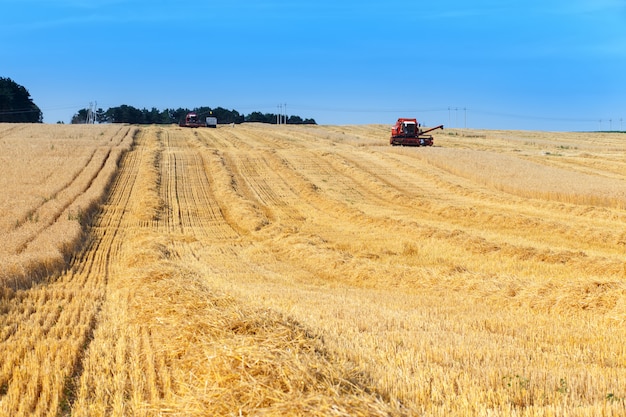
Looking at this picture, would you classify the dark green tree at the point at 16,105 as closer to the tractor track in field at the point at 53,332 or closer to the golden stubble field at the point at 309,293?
the golden stubble field at the point at 309,293

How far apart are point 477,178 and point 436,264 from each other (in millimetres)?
18251

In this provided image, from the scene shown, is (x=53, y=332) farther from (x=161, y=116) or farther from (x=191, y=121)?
Result: (x=161, y=116)

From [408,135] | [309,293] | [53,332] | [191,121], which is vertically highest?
[191,121]

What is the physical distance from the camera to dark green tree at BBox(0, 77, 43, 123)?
91438 millimetres

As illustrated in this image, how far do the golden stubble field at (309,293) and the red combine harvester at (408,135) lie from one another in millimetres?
14616

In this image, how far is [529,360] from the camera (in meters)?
6.80

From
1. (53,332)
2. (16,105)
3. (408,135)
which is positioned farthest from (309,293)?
(16,105)

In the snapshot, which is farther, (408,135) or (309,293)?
(408,135)

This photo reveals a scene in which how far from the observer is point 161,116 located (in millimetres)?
111562

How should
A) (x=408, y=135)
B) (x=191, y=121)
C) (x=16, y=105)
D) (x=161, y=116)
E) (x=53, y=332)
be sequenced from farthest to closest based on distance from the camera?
(x=161, y=116), (x=16, y=105), (x=191, y=121), (x=408, y=135), (x=53, y=332)

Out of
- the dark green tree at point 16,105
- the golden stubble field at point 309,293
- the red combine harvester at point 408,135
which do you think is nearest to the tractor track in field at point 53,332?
the golden stubble field at point 309,293

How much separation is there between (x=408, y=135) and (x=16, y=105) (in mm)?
69285

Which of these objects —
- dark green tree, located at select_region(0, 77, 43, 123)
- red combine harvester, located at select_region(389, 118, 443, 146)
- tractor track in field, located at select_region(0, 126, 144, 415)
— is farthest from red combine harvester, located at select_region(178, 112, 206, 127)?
tractor track in field, located at select_region(0, 126, 144, 415)

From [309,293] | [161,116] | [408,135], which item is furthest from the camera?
[161,116]
